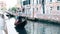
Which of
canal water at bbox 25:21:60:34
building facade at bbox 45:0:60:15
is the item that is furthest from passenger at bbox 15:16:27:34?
building facade at bbox 45:0:60:15

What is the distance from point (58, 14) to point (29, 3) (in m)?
0.26

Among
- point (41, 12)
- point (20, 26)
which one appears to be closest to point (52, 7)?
point (41, 12)

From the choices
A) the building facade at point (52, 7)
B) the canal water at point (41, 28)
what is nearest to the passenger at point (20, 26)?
the canal water at point (41, 28)

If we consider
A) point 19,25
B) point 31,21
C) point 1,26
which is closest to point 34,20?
point 31,21

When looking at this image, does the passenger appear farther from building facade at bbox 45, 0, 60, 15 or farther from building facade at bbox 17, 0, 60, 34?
building facade at bbox 45, 0, 60, 15

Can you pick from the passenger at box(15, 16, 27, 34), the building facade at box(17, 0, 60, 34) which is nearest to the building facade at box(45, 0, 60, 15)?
the building facade at box(17, 0, 60, 34)

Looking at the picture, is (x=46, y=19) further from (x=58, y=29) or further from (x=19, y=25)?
(x=19, y=25)

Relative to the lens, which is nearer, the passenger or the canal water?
the canal water

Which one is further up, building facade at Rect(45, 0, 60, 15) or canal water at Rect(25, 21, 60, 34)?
building facade at Rect(45, 0, 60, 15)

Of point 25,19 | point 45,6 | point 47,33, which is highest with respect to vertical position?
point 45,6

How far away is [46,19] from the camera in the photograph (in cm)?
102

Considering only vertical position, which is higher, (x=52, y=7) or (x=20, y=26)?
(x=52, y=7)

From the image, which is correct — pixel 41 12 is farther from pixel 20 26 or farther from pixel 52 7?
pixel 20 26

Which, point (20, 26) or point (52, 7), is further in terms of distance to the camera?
point (20, 26)
